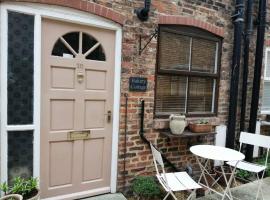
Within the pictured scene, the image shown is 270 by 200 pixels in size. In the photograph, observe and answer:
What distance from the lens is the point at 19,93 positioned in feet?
8.88

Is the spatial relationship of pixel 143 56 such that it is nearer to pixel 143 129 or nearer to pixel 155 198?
pixel 143 129

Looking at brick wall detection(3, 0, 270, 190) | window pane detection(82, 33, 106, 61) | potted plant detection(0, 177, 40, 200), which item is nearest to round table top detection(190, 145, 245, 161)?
brick wall detection(3, 0, 270, 190)

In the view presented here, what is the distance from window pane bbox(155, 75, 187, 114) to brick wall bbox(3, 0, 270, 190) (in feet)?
0.67

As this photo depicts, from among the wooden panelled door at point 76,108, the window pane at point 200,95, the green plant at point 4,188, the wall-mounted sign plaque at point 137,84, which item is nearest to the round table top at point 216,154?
the window pane at point 200,95

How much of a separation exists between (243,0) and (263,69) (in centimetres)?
155

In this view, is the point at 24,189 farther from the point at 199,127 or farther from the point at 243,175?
the point at 243,175

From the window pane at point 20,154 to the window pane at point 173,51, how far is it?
210cm

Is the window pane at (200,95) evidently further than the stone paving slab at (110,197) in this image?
Yes

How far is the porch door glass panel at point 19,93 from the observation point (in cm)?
264

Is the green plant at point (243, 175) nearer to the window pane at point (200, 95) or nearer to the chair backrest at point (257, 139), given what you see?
the chair backrest at point (257, 139)

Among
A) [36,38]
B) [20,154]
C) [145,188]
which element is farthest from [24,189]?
[36,38]

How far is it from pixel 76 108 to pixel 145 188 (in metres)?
1.41

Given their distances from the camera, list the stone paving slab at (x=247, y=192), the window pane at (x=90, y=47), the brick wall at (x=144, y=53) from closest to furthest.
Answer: the window pane at (x=90, y=47) → the brick wall at (x=144, y=53) → the stone paving slab at (x=247, y=192)

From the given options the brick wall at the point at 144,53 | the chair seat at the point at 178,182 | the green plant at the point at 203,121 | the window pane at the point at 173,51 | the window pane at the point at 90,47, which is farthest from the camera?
the green plant at the point at 203,121
